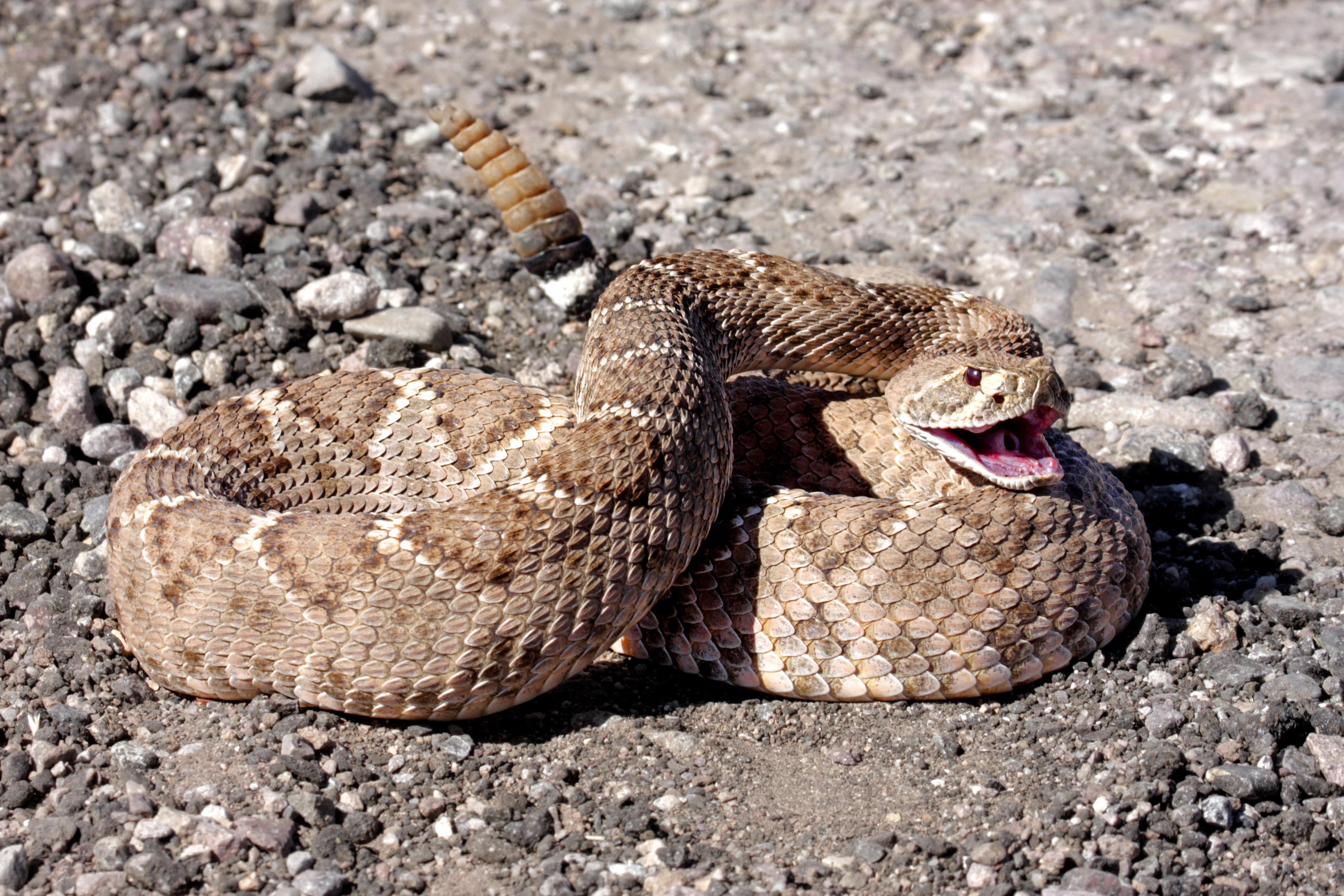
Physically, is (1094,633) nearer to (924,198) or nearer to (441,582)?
(441,582)

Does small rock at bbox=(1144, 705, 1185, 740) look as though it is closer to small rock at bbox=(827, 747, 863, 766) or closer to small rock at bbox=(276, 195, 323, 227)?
small rock at bbox=(827, 747, 863, 766)

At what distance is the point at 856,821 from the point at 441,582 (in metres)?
1.64

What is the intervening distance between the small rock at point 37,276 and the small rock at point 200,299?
53 centimetres

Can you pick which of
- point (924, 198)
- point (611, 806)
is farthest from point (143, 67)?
point (611, 806)

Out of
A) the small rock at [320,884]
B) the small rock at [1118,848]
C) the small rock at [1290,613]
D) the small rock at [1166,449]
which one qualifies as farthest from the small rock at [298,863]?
the small rock at [1166,449]

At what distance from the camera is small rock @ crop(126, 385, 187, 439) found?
6.32 meters

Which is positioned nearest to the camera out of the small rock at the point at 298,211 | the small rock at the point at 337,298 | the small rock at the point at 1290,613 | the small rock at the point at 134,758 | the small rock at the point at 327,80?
the small rock at the point at 134,758

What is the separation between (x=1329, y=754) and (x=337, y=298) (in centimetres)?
525

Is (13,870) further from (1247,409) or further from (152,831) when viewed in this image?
(1247,409)

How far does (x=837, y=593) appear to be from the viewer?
476cm

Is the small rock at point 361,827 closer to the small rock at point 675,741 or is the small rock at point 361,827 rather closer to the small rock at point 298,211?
the small rock at point 675,741

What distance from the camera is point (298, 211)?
7816 millimetres

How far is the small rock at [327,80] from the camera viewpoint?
920cm

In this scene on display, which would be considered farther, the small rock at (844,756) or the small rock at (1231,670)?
the small rock at (1231,670)
